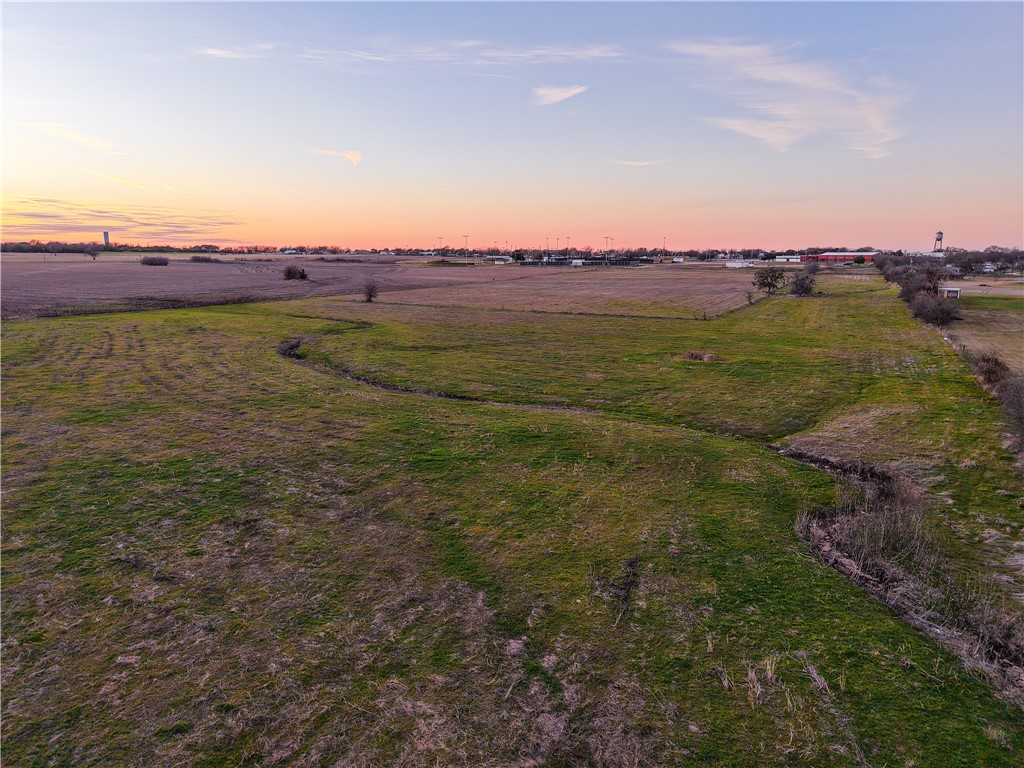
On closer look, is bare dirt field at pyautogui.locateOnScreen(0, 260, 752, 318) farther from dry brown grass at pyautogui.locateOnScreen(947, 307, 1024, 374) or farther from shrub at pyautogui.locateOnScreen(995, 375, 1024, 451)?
shrub at pyautogui.locateOnScreen(995, 375, 1024, 451)


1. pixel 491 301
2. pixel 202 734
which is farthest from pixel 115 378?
pixel 491 301

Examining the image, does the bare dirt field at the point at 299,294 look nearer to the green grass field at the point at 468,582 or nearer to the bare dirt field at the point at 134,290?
the bare dirt field at the point at 134,290

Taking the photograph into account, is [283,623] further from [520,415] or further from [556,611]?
[520,415]

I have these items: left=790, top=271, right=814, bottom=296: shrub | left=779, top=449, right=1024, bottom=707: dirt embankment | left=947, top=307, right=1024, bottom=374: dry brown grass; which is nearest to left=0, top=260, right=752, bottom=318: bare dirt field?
left=790, top=271, right=814, bottom=296: shrub

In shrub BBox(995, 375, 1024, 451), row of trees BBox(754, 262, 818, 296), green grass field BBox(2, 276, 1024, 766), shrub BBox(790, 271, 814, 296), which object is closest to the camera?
green grass field BBox(2, 276, 1024, 766)

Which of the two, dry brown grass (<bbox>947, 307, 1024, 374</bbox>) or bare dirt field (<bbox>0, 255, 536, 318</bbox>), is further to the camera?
bare dirt field (<bbox>0, 255, 536, 318</bbox>)

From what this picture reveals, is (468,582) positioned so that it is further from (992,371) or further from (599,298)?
(599,298)
